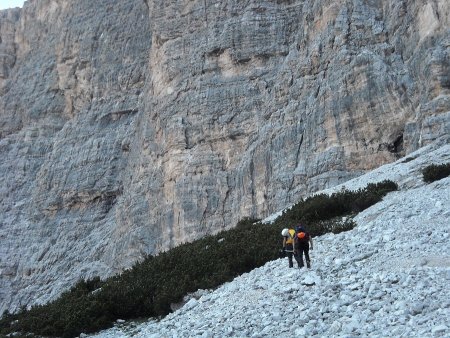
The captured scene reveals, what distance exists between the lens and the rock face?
1150 inches

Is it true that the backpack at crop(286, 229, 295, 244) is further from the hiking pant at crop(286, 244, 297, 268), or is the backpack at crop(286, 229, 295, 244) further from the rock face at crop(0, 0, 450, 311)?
the rock face at crop(0, 0, 450, 311)

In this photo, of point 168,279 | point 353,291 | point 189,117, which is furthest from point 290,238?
point 189,117

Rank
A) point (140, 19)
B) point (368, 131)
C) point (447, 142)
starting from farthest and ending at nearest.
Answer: point (140, 19)
point (368, 131)
point (447, 142)

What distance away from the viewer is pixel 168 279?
14.2 meters

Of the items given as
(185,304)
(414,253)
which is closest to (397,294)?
(414,253)

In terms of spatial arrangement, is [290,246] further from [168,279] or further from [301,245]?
[168,279]

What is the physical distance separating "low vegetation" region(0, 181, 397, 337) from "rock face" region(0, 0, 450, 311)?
9.54 m

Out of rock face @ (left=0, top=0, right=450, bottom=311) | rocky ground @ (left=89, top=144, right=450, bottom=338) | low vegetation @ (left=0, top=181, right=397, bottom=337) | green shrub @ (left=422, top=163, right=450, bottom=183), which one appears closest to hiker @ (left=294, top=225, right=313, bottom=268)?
rocky ground @ (left=89, top=144, right=450, bottom=338)

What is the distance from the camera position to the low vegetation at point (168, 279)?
503 inches

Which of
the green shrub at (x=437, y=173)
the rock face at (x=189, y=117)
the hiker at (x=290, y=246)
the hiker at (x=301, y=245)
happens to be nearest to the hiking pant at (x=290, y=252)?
the hiker at (x=290, y=246)

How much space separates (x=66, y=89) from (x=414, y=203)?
5291 cm

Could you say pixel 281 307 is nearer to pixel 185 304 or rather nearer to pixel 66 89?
pixel 185 304

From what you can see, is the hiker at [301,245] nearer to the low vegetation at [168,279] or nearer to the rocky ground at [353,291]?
the rocky ground at [353,291]

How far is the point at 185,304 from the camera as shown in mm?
11812
